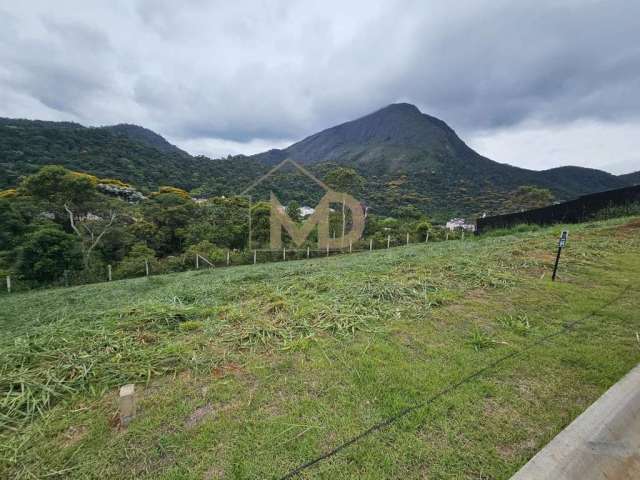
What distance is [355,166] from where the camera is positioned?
5522cm

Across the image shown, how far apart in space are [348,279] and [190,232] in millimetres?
14217

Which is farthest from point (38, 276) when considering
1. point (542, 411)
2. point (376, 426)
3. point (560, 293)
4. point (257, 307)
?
point (560, 293)

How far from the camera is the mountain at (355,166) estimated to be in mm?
27422

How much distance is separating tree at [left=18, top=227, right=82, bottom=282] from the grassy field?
942cm

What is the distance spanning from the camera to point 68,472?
1264 millimetres

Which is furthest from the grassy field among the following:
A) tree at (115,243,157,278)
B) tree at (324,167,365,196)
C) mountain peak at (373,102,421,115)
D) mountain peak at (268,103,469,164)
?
mountain peak at (373,102,421,115)

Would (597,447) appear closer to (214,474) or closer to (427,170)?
(214,474)

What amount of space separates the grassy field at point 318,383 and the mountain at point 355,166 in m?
20.8

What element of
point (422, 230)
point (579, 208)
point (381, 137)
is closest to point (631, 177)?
point (381, 137)

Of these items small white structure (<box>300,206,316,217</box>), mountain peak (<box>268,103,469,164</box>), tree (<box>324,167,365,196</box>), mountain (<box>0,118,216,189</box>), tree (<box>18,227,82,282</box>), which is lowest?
tree (<box>18,227,82,282</box>)

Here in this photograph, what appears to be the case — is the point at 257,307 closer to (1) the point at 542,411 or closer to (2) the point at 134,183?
(1) the point at 542,411

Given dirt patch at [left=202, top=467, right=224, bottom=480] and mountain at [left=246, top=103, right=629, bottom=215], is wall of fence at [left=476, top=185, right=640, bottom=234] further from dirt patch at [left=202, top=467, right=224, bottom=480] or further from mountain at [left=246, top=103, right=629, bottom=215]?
mountain at [left=246, top=103, right=629, bottom=215]

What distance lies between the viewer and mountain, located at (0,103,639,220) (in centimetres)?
2742
